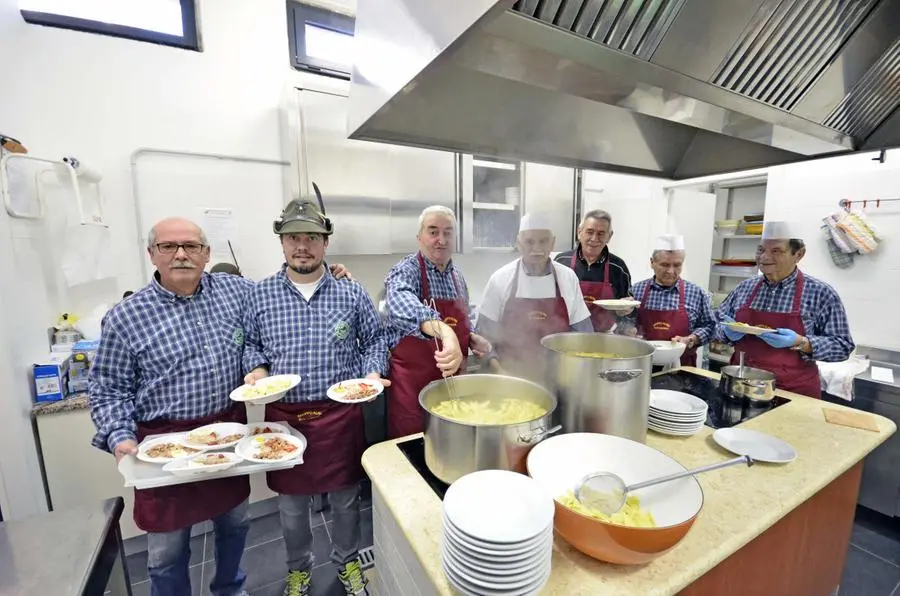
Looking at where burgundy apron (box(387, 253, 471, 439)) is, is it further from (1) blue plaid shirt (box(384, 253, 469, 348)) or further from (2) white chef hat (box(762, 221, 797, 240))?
(2) white chef hat (box(762, 221, 797, 240))

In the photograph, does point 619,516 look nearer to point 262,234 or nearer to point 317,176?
point 317,176

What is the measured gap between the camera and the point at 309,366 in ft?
4.90

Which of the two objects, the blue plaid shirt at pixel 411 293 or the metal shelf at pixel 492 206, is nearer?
the blue plaid shirt at pixel 411 293

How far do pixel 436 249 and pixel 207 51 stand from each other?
1868 millimetres

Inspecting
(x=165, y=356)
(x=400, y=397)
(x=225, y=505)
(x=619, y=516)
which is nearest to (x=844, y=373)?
(x=619, y=516)

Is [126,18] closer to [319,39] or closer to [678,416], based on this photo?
[319,39]

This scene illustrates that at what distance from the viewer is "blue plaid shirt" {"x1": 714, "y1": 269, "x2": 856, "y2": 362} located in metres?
1.74

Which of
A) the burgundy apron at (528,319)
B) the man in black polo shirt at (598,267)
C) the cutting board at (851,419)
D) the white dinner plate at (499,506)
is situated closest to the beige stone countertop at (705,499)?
the cutting board at (851,419)

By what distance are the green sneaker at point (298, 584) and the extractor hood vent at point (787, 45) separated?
2.18m

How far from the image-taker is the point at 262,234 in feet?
7.84

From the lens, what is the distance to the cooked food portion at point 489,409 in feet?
3.28

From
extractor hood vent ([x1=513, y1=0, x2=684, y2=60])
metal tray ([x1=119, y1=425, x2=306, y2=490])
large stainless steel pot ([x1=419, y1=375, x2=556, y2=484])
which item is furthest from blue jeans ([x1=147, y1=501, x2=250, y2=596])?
extractor hood vent ([x1=513, y1=0, x2=684, y2=60])

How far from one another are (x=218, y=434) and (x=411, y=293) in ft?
2.81

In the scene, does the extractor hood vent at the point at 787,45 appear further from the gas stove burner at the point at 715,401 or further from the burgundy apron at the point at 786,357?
the burgundy apron at the point at 786,357
